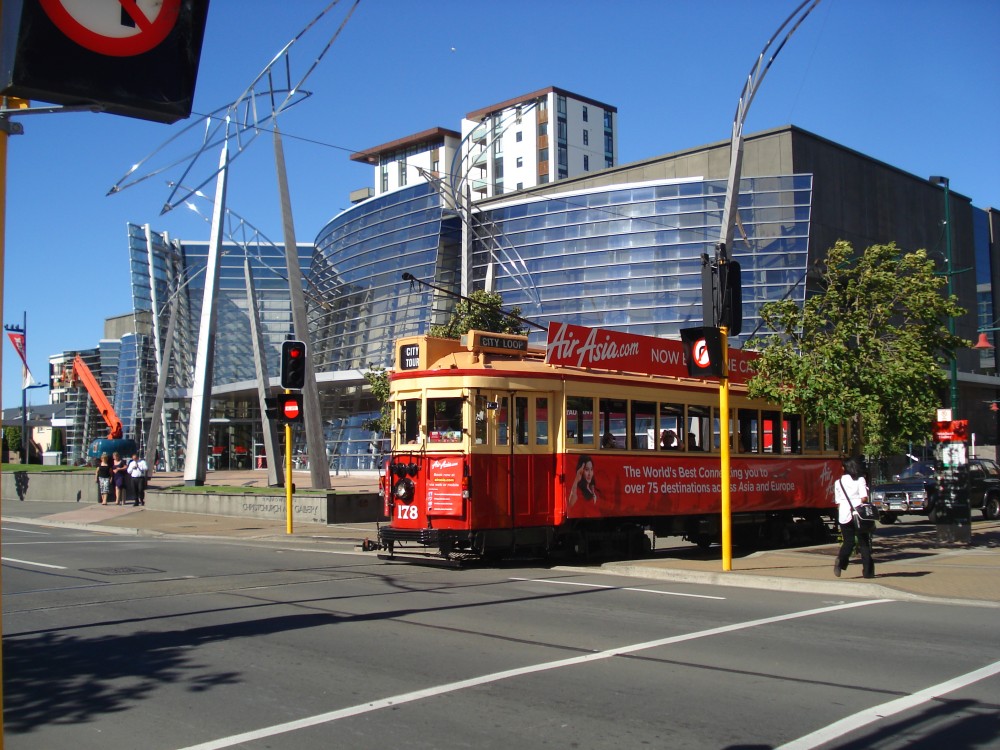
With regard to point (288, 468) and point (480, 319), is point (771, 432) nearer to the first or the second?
point (288, 468)

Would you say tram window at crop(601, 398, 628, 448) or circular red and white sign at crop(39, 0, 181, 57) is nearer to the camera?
circular red and white sign at crop(39, 0, 181, 57)

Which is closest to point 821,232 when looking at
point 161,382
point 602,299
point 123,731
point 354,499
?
point 602,299

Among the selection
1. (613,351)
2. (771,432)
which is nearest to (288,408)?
(613,351)

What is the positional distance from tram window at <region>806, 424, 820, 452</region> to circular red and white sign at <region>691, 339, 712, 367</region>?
678 centimetres

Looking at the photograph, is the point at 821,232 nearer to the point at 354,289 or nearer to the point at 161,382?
the point at 354,289

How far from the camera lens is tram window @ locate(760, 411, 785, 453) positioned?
18922mm

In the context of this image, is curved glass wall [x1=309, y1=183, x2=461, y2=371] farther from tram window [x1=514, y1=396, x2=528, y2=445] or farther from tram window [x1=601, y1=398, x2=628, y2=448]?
tram window [x1=514, y1=396, x2=528, y2=445]

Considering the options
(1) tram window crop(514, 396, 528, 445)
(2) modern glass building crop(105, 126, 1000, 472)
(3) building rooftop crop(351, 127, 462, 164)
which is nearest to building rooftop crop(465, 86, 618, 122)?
(3) building rooftop crop(351, 127, 462, 164)

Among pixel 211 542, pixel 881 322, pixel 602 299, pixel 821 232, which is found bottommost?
pixel 211 542

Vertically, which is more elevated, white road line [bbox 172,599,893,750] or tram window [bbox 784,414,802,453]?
tram window [bbox 784,414,802,453]

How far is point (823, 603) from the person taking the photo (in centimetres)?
1172

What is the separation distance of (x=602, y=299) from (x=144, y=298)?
40.3 metres

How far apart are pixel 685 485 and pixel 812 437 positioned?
437 centimetres

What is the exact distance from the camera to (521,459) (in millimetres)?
15109
